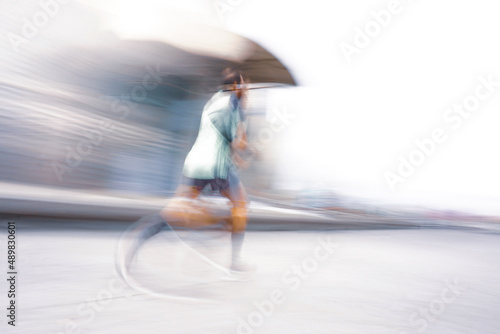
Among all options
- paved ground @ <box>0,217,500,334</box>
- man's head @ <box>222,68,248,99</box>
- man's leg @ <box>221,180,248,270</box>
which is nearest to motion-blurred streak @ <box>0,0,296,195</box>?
paved ground @ <box>0,217,500,334</box>

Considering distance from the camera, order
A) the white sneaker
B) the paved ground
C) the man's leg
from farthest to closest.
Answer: the white sneaker
the man's leg
the paved ground

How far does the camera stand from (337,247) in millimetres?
6484

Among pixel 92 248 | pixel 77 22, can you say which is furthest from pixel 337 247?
pixel 77 22

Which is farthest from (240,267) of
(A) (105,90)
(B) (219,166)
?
(A) (105,90)

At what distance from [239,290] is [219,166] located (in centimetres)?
82

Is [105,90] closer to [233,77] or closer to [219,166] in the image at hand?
[233,77]

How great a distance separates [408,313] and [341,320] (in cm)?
55

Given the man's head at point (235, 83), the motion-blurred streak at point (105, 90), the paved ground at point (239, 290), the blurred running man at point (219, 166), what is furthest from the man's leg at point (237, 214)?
the motion-blurred streak at point (105, 90)

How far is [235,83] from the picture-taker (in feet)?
11.9

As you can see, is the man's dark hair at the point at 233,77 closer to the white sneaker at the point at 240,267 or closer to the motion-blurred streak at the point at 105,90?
the white sneaker at the point at 240,267

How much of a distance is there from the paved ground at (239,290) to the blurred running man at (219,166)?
1.09 feet

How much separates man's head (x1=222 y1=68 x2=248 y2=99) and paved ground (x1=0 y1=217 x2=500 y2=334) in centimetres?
104

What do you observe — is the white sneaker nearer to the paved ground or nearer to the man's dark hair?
the paved ground

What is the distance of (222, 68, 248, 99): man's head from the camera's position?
11.8 feet
